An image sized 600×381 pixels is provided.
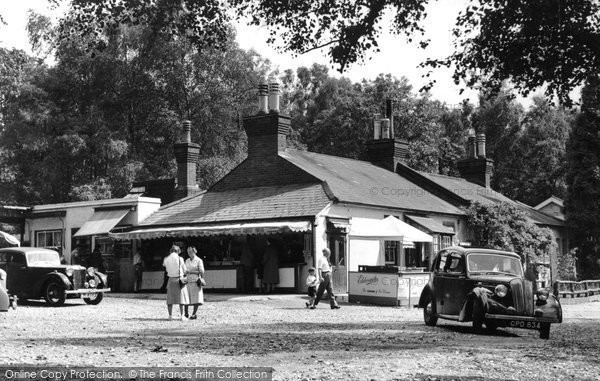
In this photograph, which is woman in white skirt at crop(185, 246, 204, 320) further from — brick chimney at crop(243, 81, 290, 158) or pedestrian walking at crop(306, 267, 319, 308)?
brick chimney at crop(243, 81, 290, 158)

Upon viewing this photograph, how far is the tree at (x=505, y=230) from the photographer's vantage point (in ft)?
113

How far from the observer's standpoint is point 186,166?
33.9 m

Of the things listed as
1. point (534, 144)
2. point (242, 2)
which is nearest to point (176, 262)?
point (242, 2)

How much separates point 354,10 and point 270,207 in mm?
12543

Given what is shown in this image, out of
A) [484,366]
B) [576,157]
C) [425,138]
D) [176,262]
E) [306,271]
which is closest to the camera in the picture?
[484,366]

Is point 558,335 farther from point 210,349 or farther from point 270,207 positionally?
point 270,207

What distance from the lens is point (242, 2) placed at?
625 inches

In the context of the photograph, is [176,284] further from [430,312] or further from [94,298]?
[94,298]

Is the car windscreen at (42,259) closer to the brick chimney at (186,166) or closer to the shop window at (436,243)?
the brick chimney at (186,166)

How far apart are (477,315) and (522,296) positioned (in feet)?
3.00

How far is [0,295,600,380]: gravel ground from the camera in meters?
9.76

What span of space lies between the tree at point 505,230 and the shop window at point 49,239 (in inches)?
671

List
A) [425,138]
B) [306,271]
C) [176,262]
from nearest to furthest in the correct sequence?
[176,262] → [306,271] → [425,138]

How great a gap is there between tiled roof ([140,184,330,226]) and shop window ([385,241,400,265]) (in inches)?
156
